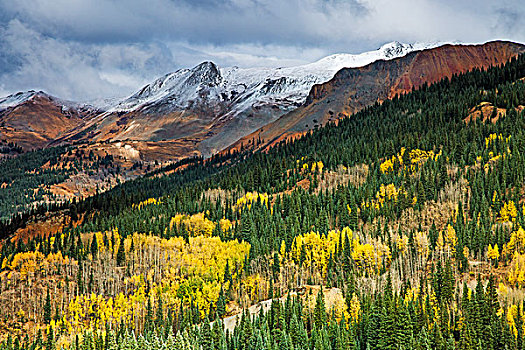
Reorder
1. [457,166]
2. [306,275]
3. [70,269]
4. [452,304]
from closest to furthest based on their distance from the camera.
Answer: [452,304] < [306,275] < [70,269] < [457,166]

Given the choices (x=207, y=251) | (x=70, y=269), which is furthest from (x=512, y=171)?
(x=70, y=269)

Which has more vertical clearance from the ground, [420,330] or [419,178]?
[419,178]

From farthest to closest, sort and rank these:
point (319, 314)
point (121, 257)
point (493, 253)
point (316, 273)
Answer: point (121, 257) < point (316, 273) < point (493, 253) < point (319, 314)

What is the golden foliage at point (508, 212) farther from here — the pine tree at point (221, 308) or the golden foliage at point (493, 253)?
the pine tree at point (221, 308)

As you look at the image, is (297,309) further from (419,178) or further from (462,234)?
(419,178)

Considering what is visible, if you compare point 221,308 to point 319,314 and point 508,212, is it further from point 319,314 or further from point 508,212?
point 508,212

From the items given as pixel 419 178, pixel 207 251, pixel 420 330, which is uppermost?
pixel 419 178

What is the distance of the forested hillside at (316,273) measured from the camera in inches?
4557

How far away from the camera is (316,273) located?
160125mm

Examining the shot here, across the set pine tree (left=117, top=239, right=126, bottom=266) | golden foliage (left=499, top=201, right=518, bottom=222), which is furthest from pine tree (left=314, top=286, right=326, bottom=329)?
pine tree (left=117, top=239, right=126, bottom=266)

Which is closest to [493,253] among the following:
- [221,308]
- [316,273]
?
[316,273]

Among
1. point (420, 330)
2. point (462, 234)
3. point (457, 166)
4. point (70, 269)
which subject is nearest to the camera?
point (420, 330)

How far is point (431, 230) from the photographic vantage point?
520ft

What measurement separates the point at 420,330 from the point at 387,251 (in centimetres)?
4422
